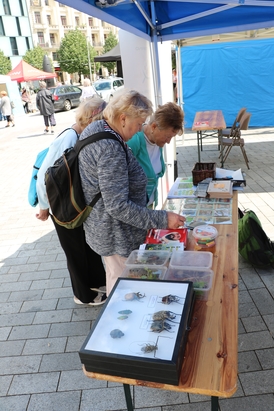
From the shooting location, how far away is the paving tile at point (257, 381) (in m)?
1.83

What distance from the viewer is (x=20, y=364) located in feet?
7.14

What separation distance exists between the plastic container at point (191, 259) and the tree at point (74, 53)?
43921 mm

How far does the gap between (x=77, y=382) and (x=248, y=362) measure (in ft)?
3.36

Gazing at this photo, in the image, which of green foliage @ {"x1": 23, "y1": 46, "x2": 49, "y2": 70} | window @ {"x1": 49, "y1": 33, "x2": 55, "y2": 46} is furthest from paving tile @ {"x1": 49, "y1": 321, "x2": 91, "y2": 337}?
window @ {"x1": 49, "y1": 33, "x2": 55, "y2": 46}

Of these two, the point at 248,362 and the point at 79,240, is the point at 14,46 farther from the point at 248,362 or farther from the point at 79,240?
the point at 248,362

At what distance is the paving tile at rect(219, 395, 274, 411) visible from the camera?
1.74 meters

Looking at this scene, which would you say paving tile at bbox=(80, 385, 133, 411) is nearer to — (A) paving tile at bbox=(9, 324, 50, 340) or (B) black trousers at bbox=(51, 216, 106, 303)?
(A) paving tile at bbox=(9, 324, 50, 340)

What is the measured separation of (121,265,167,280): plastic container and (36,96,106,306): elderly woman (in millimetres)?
966

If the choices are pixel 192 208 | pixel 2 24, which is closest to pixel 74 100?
pixel 192 208

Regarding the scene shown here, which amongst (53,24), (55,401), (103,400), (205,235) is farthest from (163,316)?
(53,24)

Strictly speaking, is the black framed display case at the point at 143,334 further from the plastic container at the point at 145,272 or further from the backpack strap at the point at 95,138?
the backpack strap at the point at 95,138

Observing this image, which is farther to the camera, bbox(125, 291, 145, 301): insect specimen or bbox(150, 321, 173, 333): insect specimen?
bbox(125, 291, 145, 301): insect specimen

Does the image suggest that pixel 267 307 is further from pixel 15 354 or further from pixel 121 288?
pixel 15 354

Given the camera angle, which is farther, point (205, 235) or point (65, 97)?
point (65, 97)
